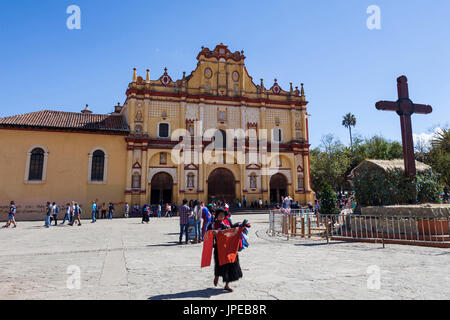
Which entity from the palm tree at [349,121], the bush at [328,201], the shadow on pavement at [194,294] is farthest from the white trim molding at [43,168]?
the palm tree at [349,121]

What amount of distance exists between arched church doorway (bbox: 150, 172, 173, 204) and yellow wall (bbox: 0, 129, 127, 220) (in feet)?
9.57

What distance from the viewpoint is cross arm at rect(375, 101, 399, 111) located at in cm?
1139

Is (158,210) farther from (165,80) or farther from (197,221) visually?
(197,221)

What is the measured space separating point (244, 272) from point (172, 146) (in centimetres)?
2395

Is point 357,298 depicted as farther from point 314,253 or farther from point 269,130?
point 269,130

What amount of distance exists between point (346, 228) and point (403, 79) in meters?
6.68

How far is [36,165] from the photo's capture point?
997 inches

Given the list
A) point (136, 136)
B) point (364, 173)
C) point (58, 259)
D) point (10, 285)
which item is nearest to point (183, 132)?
point (136, 136)

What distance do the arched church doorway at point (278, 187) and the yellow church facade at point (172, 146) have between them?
0.11 metres

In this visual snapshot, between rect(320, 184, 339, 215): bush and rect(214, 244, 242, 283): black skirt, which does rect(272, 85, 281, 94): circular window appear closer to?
rect(320, 184, 339, 215): bush

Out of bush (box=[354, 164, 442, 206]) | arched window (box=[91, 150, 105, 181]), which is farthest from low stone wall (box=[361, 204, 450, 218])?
arched window (box=[91, 150, 105, 181])

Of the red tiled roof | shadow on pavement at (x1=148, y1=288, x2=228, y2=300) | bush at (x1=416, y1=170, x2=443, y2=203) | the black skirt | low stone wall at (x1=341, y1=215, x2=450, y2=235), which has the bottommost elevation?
shadow on pavement at (x1=148, y1=288, x2=228, y2=300)

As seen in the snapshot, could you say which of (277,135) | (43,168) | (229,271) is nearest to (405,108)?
(229,271)

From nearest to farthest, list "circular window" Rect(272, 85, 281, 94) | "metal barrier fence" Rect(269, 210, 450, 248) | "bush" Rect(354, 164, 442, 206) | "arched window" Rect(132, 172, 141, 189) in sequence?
1. "metal barrier fence" Rect(269, 210, 450, 248)
2. "bush" Rect(354, 164, 442, 206)
3. "arched window" Rect(132, 172, 141, 189)
4. "circular window" Rect(272, 85, 281, 94)
